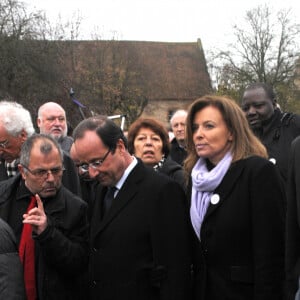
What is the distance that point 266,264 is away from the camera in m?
2.72

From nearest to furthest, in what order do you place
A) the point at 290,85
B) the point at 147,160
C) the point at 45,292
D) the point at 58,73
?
the point at 45,292 < the point at 147,160 < the point at 58,73 < the point at 290,85

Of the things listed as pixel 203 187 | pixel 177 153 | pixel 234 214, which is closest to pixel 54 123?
pixel 177 153

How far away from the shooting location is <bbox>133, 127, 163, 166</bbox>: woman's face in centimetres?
441

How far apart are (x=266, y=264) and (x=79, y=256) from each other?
116cm

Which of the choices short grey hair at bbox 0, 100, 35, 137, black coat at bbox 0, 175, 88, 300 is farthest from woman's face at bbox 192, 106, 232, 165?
short grey hair at bbox 0, 100, 35, 137

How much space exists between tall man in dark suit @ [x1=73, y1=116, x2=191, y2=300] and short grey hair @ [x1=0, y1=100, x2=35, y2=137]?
1.24 meters

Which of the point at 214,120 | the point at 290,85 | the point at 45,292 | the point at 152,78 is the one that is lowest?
the point at 45,292

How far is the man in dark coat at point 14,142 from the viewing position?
4004 mm

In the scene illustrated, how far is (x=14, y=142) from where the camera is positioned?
13.3ft

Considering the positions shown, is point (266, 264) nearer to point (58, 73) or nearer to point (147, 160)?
point (147, 160)

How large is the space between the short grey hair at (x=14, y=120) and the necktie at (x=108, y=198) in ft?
4.38

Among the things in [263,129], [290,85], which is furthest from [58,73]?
[263,129]

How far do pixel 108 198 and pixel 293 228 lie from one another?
1158mm

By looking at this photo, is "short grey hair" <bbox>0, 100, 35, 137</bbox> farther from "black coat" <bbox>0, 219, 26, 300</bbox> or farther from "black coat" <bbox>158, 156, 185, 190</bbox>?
"black coat" <bbox>0, 219, 26, 300</bbox>
